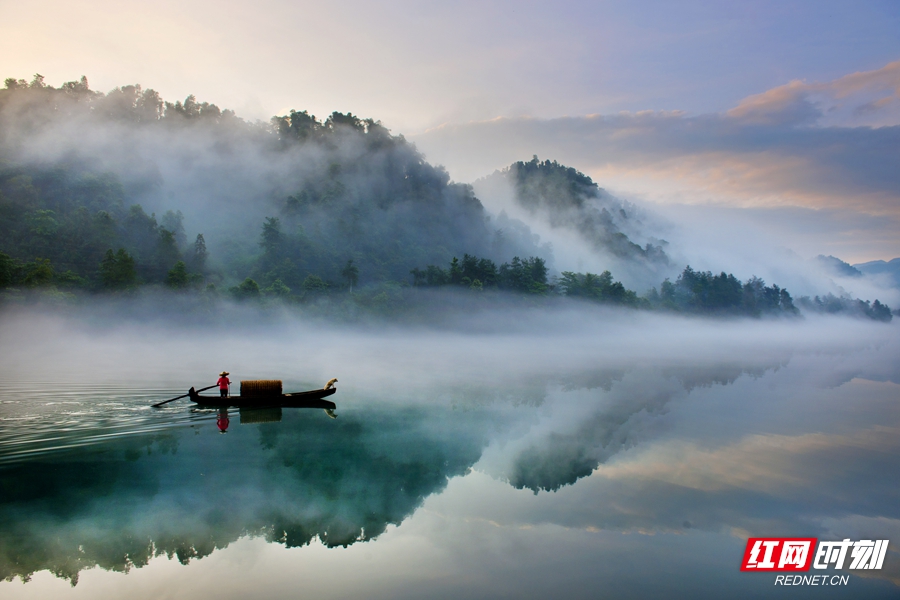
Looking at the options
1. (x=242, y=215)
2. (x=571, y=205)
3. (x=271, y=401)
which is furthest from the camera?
(x=571, y=205)

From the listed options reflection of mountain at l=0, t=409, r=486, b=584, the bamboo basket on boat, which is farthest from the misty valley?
the bamboo basket on boat

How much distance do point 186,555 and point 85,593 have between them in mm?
1411

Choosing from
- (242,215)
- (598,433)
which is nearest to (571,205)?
(242,215)

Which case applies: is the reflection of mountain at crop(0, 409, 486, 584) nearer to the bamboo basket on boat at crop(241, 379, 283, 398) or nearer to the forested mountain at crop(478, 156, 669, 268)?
the bamboo basket on boat at crop(241, 379, 283, 398)

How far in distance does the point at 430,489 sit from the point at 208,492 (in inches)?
190

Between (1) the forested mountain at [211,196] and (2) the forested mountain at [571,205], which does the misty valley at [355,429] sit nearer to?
(1) the forested mountain at [211,196]

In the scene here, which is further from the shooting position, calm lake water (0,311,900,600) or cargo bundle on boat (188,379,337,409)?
cargo bundle on boat (188,379,337,409)

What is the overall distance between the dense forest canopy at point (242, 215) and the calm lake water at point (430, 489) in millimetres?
41849

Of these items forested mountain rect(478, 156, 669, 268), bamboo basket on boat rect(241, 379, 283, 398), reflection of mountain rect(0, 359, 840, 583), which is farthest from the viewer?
forested mountain rect(478, 156, 669, 268)

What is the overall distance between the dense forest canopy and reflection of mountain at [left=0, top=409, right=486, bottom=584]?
47.4 metres

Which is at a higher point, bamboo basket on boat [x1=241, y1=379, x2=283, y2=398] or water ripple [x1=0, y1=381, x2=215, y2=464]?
bamboo basket on boat [x1=241, y1=379, x2=283, y2=398]

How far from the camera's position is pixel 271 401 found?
19.5 metres

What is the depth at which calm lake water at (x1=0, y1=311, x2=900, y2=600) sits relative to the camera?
8445 mm

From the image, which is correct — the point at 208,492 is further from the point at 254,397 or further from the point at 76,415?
the point at 76,415
